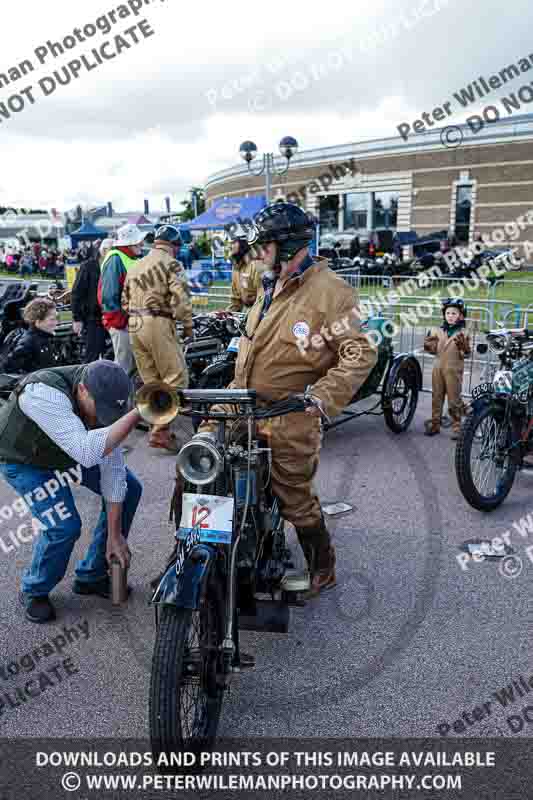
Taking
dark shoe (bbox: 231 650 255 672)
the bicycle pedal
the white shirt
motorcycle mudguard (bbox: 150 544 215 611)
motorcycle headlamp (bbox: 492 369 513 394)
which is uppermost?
the white shirt

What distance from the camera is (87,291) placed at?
25.3 ft

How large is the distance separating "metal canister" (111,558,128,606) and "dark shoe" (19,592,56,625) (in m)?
0.33

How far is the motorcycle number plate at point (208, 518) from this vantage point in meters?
2.63

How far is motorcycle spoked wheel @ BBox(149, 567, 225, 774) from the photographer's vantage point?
2340 millimetres

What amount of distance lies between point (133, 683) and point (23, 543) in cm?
179

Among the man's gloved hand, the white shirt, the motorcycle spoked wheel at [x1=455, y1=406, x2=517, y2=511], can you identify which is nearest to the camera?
the man's gloved hand

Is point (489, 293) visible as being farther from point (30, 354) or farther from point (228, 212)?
point (228, 212)

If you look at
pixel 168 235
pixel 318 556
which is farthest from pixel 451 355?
pixel 318 556

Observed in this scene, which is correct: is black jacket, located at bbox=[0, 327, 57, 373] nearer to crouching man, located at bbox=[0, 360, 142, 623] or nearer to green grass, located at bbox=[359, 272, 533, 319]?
crouching man, located at bbox=[0, 360, 142, 623]

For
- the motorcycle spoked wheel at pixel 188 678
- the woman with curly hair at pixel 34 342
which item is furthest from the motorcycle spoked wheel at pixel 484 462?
the woman with curly hair at pixel 34 342

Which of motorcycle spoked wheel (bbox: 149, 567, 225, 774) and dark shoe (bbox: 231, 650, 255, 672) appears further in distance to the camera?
dark shoe (bbox: 231, 650, 255, 672)

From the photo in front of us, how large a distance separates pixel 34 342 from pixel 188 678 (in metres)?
4.75

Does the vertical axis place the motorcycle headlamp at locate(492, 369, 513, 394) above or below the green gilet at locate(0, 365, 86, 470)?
below

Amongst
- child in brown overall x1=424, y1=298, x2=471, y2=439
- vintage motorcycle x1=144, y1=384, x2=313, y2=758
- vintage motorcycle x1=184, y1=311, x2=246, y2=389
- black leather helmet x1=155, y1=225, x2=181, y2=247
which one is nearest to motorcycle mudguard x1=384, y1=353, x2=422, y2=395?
child in brown overall x1=424, y1=298, x2=471, y2=439
